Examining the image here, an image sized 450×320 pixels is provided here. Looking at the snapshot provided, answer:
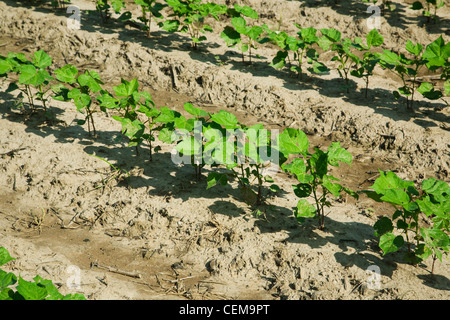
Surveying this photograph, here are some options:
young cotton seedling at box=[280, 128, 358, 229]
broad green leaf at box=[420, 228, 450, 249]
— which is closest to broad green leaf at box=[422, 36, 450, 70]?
young cotton seedling at box=[280, 128, 358, 229]

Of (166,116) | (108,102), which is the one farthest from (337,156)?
(108,102)

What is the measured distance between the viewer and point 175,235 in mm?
3986

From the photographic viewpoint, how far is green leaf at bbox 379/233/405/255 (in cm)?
333

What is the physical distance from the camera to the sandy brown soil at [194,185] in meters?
A: 3.58

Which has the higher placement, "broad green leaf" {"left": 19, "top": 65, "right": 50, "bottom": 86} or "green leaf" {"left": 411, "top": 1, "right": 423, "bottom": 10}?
"green leaf" {"left": 411, "top": 1, "right": 423, "bottom": 10}

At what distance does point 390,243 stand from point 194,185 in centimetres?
179

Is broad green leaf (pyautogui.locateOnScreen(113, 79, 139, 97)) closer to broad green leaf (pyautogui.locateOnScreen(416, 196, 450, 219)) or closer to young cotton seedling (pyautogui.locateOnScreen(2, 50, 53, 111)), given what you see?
young cotton seedling (pyautogui.locateOnScreen(2, 50, 53, 111))

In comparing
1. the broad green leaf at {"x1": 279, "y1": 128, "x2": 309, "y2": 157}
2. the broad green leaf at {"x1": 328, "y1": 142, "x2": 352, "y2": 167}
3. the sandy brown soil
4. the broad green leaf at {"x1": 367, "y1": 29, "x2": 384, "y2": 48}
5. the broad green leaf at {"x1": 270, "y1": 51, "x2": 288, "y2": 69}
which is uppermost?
the broad green leaf at {"x1": 367, "y1": 29, "x2": 384, "y2": 48}

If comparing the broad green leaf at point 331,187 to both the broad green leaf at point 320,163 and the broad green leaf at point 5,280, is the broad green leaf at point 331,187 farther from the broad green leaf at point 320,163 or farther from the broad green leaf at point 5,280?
the broad green leaf at point 5,280

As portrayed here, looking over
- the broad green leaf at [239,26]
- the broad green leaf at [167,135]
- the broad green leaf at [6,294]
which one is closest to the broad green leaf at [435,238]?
the broad green leaf at [167,135]

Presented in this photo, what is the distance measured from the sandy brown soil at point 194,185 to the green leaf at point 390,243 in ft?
0.87

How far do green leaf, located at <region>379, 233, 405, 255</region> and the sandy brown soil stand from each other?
0.27m

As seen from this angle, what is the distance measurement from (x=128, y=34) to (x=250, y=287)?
14.1 feet

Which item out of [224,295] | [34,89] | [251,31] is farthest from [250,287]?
[34,89]
